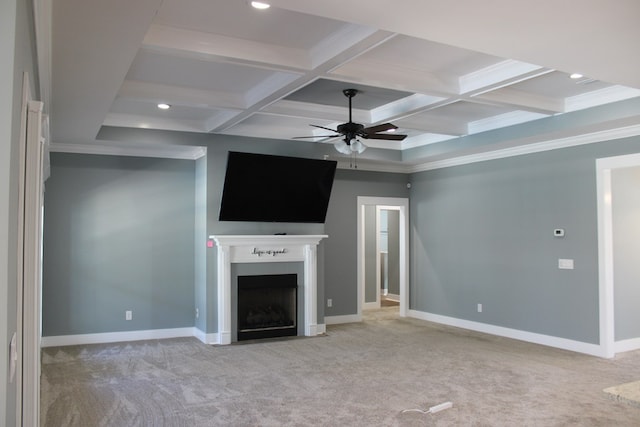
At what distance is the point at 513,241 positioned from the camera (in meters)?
6.82

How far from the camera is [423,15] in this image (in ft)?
8.29

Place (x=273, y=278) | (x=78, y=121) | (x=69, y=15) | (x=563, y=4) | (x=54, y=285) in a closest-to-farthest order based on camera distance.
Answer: (x=563, y=4), (x=69, y=15), (x=78, y=121), (x=54, y=285), (x=273, y=278)

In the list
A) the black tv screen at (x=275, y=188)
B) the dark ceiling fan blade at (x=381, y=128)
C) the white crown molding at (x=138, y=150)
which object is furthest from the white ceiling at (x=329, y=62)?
the black tv screen at (x=275, y=188)

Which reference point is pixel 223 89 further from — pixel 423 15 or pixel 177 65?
pixel 423 15

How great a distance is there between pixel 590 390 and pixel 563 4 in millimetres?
3533

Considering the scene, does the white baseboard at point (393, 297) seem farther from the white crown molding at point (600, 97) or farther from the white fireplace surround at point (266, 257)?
the white crown molding at point (600, 97)

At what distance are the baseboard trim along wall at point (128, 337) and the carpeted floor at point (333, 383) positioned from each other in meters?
0.20

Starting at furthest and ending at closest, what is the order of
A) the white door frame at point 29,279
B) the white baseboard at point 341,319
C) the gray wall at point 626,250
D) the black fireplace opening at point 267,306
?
the white baseboard at point 341,319, the black fireplace opening at point 267,306, the gray wall at point 626,250, the white door frame at point 29,279

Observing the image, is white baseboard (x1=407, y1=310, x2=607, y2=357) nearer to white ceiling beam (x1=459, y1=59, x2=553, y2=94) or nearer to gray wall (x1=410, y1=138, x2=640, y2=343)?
gray wall (x1=410, y1=138, x2=640, y2=343)

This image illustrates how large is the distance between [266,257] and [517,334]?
3407 mm

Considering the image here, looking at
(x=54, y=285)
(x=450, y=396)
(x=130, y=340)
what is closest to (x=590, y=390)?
(x=450, y=396)

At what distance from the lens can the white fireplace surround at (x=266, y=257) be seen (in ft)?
21.3

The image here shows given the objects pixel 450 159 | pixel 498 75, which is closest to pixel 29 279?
pixel 498 75

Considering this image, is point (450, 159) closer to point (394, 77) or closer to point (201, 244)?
point (394, 77)
